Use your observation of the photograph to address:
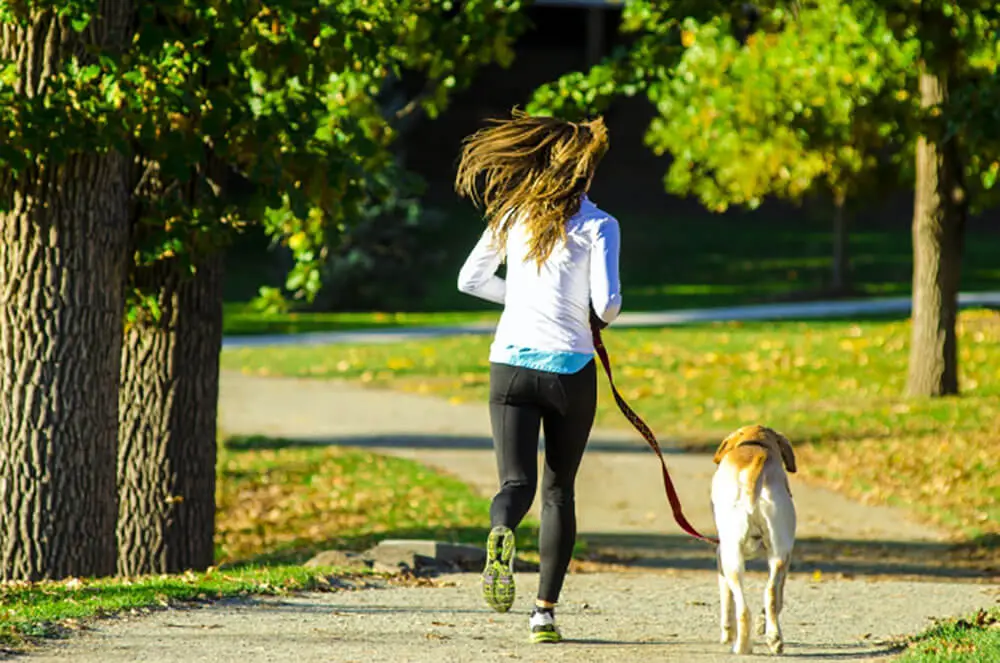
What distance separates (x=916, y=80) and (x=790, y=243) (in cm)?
2248

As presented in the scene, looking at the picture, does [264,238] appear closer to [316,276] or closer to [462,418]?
[462,418]

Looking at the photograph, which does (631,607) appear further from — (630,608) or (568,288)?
(568,288)

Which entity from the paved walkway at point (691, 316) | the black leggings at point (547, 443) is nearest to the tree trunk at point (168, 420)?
the black leggings at point (547, 443)

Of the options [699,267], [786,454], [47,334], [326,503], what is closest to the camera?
[786,454]

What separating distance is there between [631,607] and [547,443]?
148 centimetres

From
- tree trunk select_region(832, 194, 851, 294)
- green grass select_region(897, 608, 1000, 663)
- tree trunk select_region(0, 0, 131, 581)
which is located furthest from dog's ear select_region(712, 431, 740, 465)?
tree trunk select_region(832, 194, 851, 294)

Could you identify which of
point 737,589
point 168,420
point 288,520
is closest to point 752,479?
point 737,589

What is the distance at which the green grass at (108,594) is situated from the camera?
6.07 m

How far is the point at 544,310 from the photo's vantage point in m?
5.80

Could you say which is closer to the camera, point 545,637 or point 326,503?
point 545,637

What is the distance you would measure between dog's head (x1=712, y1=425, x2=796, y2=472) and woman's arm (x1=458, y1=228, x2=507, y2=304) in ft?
3.14

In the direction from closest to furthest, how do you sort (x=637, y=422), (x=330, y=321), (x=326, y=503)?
(x=637, y=422)
(x=326, y=503)
(x=330, y=321)

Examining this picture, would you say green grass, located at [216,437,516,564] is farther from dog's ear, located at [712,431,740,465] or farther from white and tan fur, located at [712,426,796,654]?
white and tan fur, located at [712,426,796,654]

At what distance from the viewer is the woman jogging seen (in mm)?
5793
